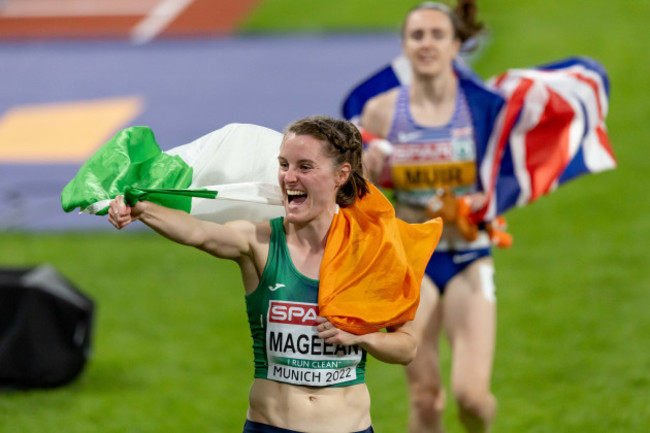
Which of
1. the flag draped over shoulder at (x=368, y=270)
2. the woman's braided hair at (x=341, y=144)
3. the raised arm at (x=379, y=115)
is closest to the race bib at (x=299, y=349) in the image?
the flag draped over shoulder at (x=368, y=270)

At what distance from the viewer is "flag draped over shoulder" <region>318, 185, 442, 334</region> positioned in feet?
15.5

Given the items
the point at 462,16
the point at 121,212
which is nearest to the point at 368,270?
the point at 121,212

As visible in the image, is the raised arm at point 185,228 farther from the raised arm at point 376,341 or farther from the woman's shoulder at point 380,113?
the woman's shoulder at point 380,113

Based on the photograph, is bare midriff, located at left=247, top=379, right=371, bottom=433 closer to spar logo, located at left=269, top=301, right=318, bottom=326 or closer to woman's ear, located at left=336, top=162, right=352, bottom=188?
spar logo, located at left=269, top=301, right=318, bottom=326

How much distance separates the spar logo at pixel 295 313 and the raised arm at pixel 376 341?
0.05m

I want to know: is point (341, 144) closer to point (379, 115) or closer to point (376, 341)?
point (376, 341)

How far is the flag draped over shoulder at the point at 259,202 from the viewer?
4.65 m

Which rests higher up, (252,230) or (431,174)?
(431,174)

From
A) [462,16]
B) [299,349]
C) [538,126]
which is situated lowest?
[299,349]

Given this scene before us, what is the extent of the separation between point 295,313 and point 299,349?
14 cm

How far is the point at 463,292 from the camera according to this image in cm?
666

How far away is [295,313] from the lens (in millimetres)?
4762

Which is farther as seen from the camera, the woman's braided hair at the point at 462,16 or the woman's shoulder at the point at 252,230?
the woman's braided hair at the point at 462,16

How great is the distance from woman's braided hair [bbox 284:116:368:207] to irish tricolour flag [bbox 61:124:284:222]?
311 millimetres
